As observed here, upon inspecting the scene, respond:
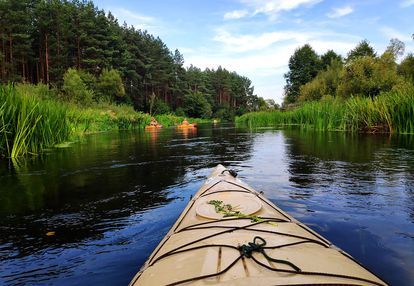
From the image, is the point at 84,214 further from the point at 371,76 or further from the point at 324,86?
the point at 324,86

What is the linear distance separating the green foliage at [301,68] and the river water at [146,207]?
44.1 metres

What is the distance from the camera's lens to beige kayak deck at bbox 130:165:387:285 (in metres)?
1.58

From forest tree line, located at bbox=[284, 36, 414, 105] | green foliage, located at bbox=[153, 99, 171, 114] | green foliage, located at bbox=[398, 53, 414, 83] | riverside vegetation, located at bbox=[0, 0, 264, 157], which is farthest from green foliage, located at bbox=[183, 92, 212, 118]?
green foliage, located at bbox=[398, 53, 414, 83]

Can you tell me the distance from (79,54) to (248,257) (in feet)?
146

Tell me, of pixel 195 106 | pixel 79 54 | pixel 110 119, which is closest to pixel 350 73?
pixel 110 119

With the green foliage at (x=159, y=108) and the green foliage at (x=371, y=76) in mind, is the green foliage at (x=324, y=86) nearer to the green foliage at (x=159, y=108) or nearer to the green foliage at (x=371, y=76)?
the green foliage at (x=371, y=76)

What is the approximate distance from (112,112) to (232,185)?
95.5 ft

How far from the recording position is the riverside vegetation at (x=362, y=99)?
12.3 meters

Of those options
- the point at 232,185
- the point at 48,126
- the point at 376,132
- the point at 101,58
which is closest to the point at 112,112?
the point at 101,58

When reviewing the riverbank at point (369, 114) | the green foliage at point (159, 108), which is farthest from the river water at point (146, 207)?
the green foliage at point (159, 108)

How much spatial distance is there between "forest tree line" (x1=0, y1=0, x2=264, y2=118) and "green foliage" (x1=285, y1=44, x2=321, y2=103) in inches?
785

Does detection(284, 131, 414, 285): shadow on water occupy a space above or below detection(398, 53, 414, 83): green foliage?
below

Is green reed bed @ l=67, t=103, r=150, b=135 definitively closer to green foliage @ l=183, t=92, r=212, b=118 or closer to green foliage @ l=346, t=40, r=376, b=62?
green foliage @ l=346, t=40, r=376, b=62

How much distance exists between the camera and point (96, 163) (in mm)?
7840
